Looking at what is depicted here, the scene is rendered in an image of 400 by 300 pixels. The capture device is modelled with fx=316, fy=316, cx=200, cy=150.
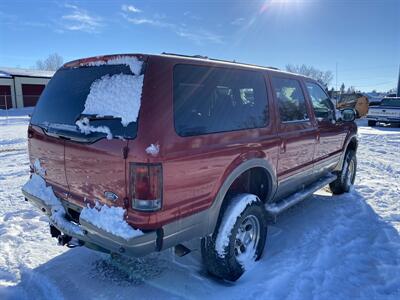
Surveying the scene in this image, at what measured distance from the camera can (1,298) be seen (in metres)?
2.86

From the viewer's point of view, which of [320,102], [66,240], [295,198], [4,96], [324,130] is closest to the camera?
[66,240]

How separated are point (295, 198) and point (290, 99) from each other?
1309 mm

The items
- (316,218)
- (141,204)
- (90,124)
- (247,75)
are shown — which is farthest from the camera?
(316,218)

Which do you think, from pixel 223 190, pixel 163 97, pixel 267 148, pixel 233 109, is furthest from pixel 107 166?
pixel 267 148

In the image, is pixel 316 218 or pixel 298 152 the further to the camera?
pixel 316 218

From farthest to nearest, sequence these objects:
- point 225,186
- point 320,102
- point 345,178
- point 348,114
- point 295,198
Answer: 1. point 345,178
2. point 348,114
3. point 320,102
4. point 295,198
5. point 225,186

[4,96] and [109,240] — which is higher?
[4,96]

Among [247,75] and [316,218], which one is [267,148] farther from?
[316,218]

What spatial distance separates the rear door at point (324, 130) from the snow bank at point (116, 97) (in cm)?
307

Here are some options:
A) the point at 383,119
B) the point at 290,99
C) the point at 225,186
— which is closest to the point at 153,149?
the point at 225,186

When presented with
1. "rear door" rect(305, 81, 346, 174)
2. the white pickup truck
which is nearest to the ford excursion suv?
"rear door" rect(305, 81, 346, 174)

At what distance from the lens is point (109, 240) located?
2.41m

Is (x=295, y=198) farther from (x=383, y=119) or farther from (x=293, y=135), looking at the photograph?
(x=383, y=119)

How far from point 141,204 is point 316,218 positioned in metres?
3.44
